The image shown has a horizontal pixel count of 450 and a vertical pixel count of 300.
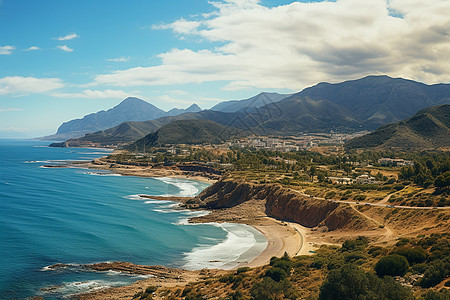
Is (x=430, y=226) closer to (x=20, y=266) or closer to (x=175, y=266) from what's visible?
(x=175, y=266)

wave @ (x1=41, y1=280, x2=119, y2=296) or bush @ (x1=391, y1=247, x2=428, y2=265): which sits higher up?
A: bush @ (x1=391, y1=247, x2=428, y2=265)

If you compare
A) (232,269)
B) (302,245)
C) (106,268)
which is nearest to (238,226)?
(302,245)

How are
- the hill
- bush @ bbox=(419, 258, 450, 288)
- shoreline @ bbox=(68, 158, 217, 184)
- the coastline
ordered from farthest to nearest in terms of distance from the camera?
1. the hill
2. shoreline @ bbox=(68, 158, 217, 184)
3. the coastline
4. bush @ bbox=(419, 258, 450, 288)

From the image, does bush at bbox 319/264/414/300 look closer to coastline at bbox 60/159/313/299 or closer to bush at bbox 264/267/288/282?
bush at bbox 264/267/288/282

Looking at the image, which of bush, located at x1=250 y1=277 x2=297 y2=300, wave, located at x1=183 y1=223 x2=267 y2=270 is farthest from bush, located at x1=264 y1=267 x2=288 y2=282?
wave, located at x1=183 y1=223 x2=267 y2=270

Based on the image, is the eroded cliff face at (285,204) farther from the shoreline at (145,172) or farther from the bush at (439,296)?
the shoreline at (145,172)

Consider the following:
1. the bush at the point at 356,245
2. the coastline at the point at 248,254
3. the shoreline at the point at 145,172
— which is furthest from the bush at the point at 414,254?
the shoreline at the point at 145,172
